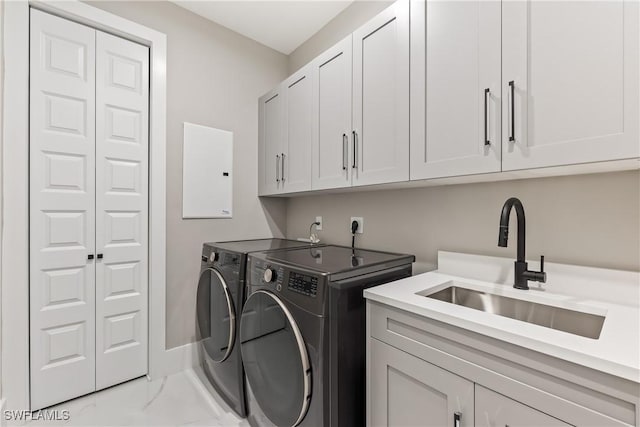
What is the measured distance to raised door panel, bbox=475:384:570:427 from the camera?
2.42 feet

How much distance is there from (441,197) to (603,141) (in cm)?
76

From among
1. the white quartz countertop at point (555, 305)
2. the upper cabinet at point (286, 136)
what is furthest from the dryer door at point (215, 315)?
the white quartz countertop at point (555, 305)

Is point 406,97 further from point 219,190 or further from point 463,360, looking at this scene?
point 219,190

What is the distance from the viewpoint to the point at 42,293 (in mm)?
1691

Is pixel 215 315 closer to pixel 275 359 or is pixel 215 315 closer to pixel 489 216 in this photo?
pixel 275 359

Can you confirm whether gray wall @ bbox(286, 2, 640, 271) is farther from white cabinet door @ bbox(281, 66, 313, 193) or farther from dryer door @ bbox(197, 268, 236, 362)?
dryer door @ bbox(197, 268, 236, 362)

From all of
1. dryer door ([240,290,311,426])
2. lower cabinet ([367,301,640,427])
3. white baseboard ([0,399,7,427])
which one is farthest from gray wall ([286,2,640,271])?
white baseboard ([0,399,7,427])

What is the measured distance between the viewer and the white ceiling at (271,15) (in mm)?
2076

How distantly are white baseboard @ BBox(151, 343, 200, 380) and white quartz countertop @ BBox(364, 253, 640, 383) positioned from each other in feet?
5.60

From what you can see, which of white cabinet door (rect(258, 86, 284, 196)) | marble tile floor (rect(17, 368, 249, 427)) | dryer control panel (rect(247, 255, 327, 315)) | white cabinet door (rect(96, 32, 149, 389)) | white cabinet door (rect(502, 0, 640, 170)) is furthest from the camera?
white cabinet door (rect(258, 86, 284, 196))

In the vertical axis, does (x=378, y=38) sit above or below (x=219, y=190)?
above

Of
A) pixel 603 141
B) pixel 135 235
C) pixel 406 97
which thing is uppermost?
pixel 406 97

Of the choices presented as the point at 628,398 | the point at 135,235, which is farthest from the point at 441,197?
the point at 135,235

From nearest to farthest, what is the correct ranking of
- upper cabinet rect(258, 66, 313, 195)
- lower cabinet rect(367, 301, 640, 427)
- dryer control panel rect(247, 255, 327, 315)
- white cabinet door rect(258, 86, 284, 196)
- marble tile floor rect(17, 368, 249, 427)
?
lower cabinet rect(367, 301, 640, 427)
dryer control panel rect(247, 255, 327, 315)
marble tile floor rect(17, 368, 249, 427)
upper cabinet rect(258, 66, 313, 195)
white cabinet door rect(258, 86, 284, 196)
